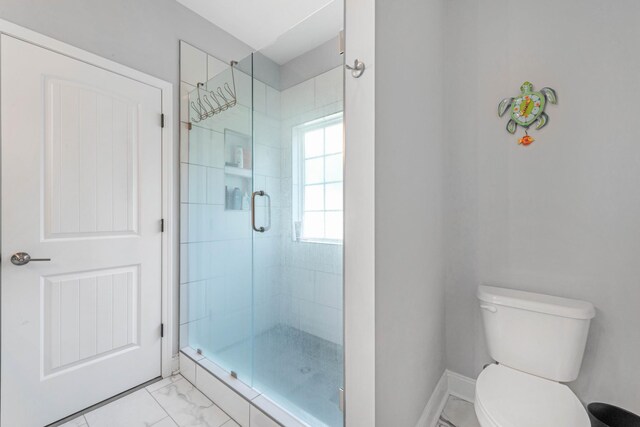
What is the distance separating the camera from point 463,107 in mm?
1628

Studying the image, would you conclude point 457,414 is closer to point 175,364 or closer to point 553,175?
point 553,175

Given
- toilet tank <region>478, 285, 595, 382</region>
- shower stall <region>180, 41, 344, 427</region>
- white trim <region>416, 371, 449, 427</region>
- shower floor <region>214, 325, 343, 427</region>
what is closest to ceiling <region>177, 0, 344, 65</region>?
shower stall <region>180, 41, 344, 427</region>

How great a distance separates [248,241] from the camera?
5.24ft

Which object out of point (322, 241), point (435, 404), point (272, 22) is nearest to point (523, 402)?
point (435, 404)

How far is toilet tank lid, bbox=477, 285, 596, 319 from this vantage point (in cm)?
118

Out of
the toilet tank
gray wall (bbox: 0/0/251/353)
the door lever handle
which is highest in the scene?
gray wall (bbox: 0/0/251/353)

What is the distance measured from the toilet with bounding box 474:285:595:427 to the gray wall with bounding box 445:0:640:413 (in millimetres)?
167

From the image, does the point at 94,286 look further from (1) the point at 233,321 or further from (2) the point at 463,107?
(2) the point at 463,107

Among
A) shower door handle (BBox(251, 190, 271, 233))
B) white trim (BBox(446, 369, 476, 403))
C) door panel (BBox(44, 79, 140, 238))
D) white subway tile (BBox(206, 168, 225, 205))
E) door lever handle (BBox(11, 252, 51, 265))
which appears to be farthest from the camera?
white subway tile (BBox(206, 168, 225, 205))

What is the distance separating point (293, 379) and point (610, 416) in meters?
1.42

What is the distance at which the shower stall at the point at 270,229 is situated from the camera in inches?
47.0

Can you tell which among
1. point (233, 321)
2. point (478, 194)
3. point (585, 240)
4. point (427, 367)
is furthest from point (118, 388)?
point (585, 240)

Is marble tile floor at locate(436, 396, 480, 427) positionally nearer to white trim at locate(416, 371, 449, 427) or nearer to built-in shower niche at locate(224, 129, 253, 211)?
white trim at locate(416, 371, 449, 427)

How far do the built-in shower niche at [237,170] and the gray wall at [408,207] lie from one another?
33.4 inches
